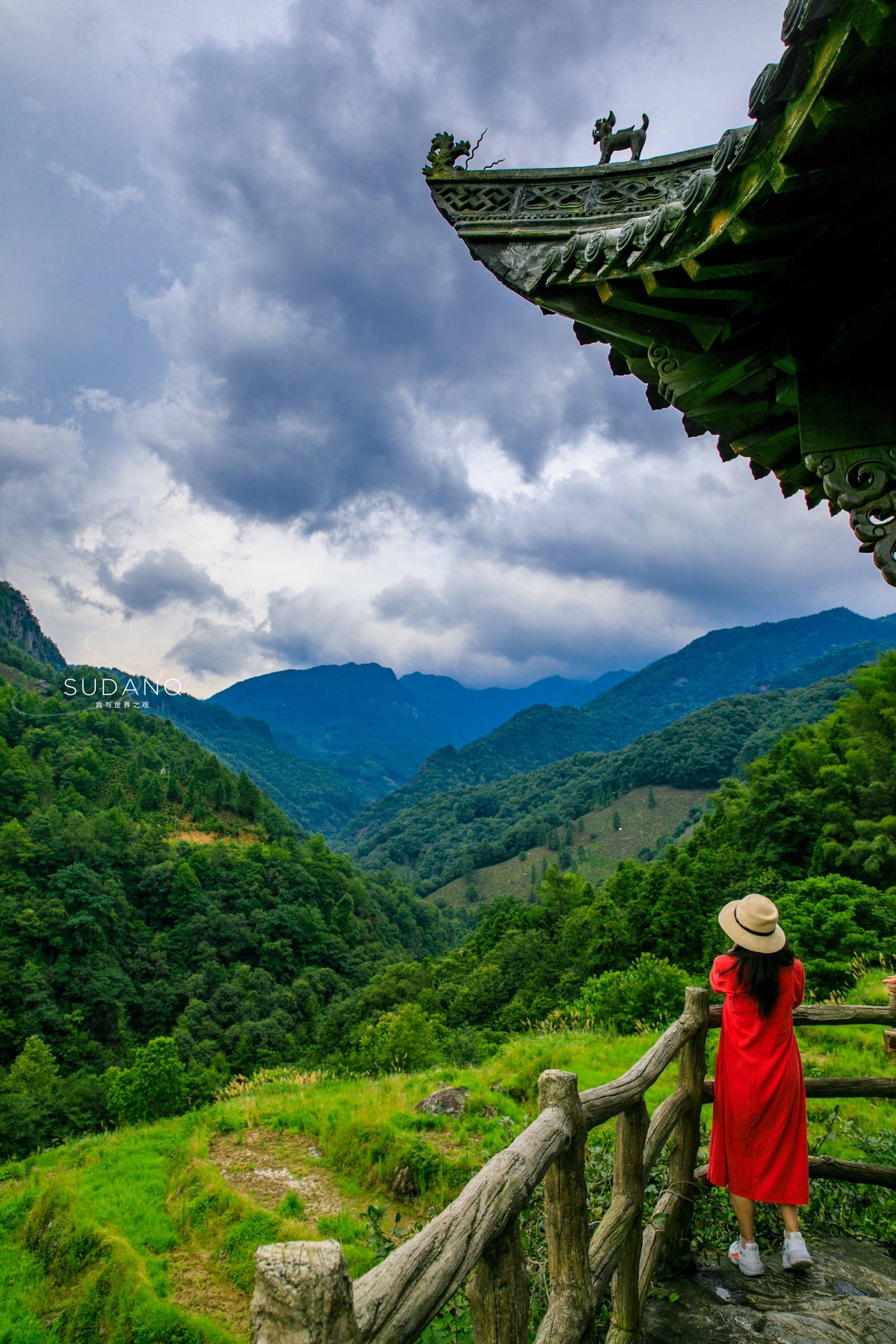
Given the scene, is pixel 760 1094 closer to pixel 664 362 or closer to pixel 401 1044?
pixel 664 362

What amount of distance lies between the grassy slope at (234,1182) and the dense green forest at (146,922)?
950 inches

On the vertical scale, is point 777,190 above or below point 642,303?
below

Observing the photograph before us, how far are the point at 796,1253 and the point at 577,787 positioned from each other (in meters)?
154

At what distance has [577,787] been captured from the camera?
15312 centimetres

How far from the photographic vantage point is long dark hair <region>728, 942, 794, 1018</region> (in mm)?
3672

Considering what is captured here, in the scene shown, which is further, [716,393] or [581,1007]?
[581,1007]

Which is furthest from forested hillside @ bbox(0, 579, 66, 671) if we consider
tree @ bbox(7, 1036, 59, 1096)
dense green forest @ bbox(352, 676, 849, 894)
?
tree @ bbox(7, 1036, 59, 1096)

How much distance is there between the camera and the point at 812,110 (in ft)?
6.51

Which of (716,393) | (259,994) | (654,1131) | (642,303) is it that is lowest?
(259,994)

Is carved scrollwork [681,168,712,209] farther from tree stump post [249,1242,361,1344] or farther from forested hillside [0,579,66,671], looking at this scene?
forested hillside [0,579,66,671]

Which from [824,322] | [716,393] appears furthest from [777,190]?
[716,393]

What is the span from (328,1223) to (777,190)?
9310 millimetres

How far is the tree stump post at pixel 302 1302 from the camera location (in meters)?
1.21

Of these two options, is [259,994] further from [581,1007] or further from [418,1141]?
[418,1141]
